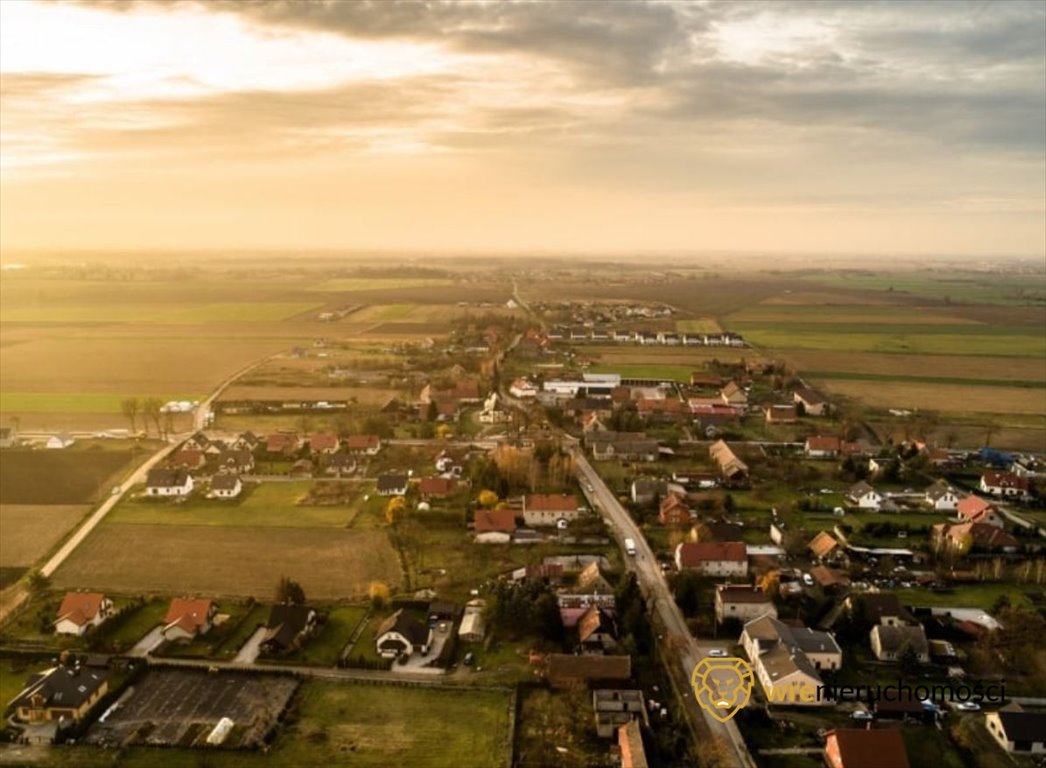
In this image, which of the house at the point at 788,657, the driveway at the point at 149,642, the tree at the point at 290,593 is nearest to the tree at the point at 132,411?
the driveway at the point at 149,642

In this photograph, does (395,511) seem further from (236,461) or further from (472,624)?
(236,461)

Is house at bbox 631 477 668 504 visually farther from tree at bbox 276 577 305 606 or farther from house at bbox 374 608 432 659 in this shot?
tree at bbox 276 577 305 606

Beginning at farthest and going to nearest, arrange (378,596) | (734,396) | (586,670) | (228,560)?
(734,396), (228,560), (378,596), (586,670)

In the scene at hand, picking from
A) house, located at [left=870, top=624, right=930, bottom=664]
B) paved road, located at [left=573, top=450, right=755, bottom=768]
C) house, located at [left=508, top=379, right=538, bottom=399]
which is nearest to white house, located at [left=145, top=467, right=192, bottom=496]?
paved road, located at [left=573, top=450, right=755, bottom=768]

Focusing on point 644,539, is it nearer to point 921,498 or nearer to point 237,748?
point 921,498

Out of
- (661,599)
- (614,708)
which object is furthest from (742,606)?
(614,708)

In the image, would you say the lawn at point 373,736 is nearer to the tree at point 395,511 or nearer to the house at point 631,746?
the house at point 631,746
